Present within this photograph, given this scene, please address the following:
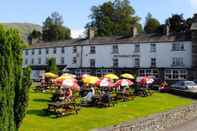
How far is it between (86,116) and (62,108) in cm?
154

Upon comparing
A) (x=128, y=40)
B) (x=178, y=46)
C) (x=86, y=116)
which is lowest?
(x=86, y=116)

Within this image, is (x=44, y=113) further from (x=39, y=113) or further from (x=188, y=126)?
(x=188, y=126)

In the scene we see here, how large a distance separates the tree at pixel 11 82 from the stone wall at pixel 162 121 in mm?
4861

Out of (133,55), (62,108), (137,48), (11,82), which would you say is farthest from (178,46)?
(11,82)

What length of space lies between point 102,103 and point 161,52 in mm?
48073

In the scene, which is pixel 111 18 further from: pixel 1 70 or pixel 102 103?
pixel 1 70

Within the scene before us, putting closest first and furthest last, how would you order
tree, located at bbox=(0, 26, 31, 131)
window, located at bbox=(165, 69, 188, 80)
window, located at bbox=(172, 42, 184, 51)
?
tree, located at bbox=(0, 26, 31, 131), window, located at bbox=(165, 69, 188, 80), window, located at bbox=(172, 42, 184, 51)

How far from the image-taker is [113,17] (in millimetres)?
114875

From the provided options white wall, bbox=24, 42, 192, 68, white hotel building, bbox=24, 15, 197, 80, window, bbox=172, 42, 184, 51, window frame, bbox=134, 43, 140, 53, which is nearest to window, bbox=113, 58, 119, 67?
white hotel building, bbox=24, 15, 197, 80

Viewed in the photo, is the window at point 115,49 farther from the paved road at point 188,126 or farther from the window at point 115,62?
the paved road at point 188,126

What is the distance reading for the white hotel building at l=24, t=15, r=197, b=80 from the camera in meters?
75.2

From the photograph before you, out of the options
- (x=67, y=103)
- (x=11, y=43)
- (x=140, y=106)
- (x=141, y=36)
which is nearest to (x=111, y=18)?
(x=141, y=36)

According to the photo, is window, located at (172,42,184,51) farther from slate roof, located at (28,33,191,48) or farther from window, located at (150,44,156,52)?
window, located at (150,44,156,52)

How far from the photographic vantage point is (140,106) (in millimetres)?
34594
